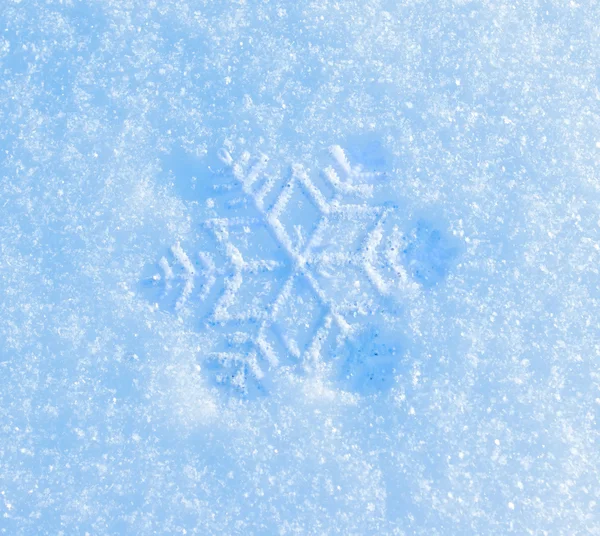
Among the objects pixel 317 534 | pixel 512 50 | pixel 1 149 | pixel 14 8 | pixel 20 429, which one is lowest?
pixel 20 429

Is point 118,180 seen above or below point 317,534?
above

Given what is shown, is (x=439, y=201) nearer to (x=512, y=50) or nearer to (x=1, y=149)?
(x=512, y=50)

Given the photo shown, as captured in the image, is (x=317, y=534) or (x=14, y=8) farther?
(x=14, y=8)

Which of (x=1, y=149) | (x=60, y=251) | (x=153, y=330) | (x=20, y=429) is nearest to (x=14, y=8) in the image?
(x=1, y=149)

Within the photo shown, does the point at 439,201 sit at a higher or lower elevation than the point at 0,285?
higher

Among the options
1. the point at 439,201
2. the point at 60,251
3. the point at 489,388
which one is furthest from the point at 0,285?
the point at 489,388

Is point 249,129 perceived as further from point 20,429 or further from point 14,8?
point 20,429
